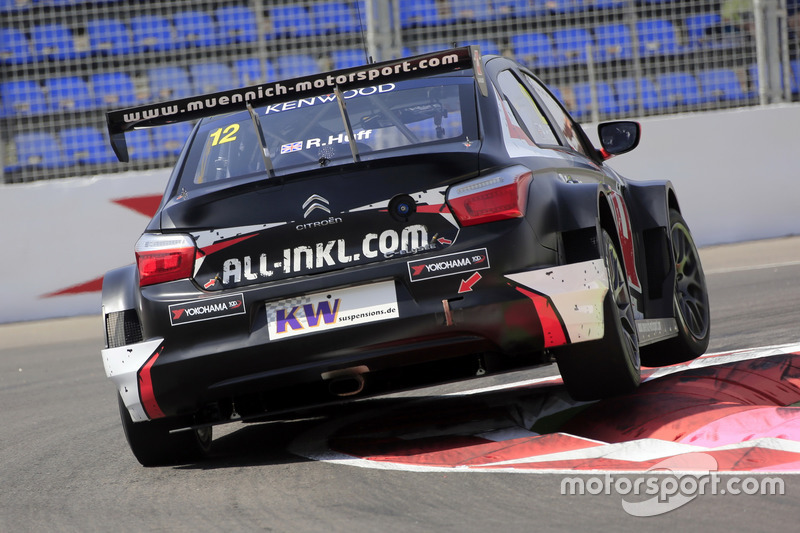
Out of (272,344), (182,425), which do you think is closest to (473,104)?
(272,344)

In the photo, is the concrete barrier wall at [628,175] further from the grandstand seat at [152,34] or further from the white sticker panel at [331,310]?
the white sticker panel at [331,310]

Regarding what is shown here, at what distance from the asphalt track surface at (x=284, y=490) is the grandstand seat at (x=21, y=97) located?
264 inches

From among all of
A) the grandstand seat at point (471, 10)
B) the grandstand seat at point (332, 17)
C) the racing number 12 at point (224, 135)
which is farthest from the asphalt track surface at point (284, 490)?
the grandstand seat at point (332, 17)

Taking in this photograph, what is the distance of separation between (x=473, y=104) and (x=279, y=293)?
106cm

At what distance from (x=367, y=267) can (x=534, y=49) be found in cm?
1085

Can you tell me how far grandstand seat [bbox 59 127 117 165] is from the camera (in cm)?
1253

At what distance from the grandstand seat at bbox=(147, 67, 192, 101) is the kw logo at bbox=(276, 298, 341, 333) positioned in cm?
1026

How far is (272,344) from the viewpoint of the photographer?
381 centimetres

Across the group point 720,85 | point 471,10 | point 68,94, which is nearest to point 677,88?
point 720,85

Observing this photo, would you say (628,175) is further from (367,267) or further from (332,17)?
(367,267)

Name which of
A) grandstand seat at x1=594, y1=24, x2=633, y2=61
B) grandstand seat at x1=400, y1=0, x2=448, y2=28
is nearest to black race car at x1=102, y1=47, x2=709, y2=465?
grandstand seat at x1=400, y1=0, x2=448, y2=28

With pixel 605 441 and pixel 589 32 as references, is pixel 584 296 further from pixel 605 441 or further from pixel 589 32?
pixel 589 32

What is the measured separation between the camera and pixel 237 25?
13.5 metres

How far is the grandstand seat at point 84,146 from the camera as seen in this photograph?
1253 cm
